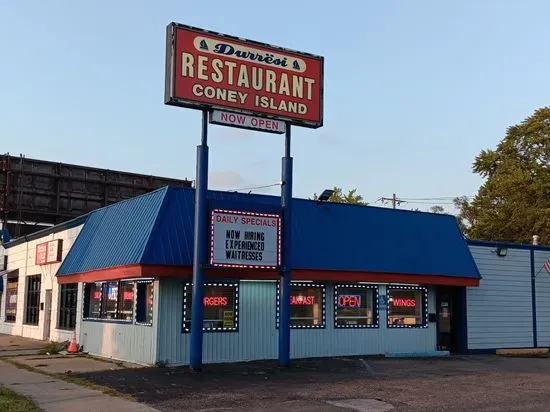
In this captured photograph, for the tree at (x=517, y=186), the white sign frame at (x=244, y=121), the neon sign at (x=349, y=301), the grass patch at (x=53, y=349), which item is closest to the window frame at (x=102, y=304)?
the grass patch at (x=53, y=349)

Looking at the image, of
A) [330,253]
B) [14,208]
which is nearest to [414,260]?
[330,253]

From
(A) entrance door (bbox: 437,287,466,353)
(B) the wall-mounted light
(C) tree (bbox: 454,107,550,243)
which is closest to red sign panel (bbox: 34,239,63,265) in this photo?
(A) entrance door (bbox: 437,287,466,353)

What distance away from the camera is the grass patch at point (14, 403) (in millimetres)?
11230

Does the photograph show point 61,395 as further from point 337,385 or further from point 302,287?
point 302,287

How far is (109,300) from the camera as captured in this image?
21.8 meters

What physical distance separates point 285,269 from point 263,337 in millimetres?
2819

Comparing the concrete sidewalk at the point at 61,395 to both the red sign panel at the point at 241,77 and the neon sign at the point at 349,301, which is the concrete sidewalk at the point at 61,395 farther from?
the neon sign at the point at 349,301

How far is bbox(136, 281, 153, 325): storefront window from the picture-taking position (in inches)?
758

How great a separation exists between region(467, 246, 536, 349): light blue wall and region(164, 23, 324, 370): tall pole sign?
920cm

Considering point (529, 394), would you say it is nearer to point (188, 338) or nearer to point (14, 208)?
point (188, 338)

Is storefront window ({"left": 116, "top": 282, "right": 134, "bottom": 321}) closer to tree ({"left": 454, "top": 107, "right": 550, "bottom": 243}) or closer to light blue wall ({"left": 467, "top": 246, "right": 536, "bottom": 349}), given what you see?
light blue wall ({"left": 467, "top": 246, "right": 536, "bottom": 349})

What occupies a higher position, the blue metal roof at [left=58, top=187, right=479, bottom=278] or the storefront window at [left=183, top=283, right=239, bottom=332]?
the blue metal roof at [left=58, top=187, right=479, bottom=278]

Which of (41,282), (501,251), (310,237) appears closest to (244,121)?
(310,237)

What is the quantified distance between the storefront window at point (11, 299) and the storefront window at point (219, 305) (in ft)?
57.8
